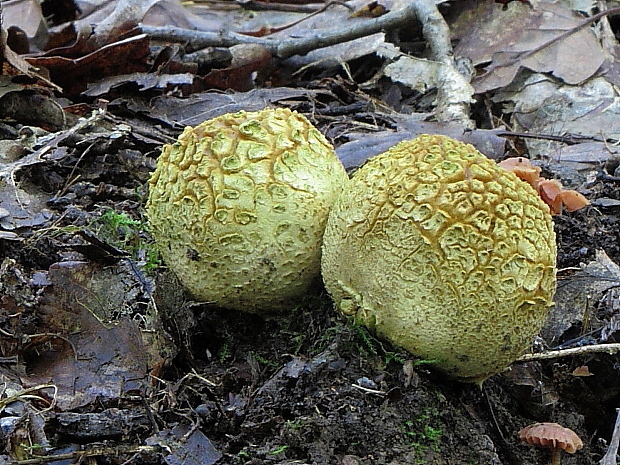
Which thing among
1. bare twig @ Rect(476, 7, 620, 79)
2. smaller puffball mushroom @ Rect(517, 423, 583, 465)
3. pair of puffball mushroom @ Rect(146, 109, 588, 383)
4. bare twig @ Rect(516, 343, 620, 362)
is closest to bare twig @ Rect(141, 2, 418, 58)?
bare twig @ Rect(476, 7, 620, 79)

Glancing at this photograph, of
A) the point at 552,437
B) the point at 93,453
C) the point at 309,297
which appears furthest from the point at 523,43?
the point at 93,453

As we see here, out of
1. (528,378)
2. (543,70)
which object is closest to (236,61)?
(543,70)

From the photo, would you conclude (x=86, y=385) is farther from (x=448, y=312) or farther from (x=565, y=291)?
(x=565, y=291)

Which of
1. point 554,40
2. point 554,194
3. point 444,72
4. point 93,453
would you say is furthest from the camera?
point 554,40

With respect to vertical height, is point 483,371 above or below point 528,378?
above

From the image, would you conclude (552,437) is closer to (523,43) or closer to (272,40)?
(523,43)

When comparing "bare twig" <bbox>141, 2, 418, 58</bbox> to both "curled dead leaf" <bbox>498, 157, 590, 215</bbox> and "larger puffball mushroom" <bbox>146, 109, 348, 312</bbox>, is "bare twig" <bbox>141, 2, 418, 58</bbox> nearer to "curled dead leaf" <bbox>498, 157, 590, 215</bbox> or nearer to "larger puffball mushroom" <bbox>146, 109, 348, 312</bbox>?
"curled dead leaf" <bbox>498, 157, 590, 215</bbox>

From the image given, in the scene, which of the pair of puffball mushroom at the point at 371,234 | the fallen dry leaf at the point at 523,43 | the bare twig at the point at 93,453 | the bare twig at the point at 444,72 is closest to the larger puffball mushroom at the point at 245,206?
the pair of puffball mushroom at the point at 371,234
